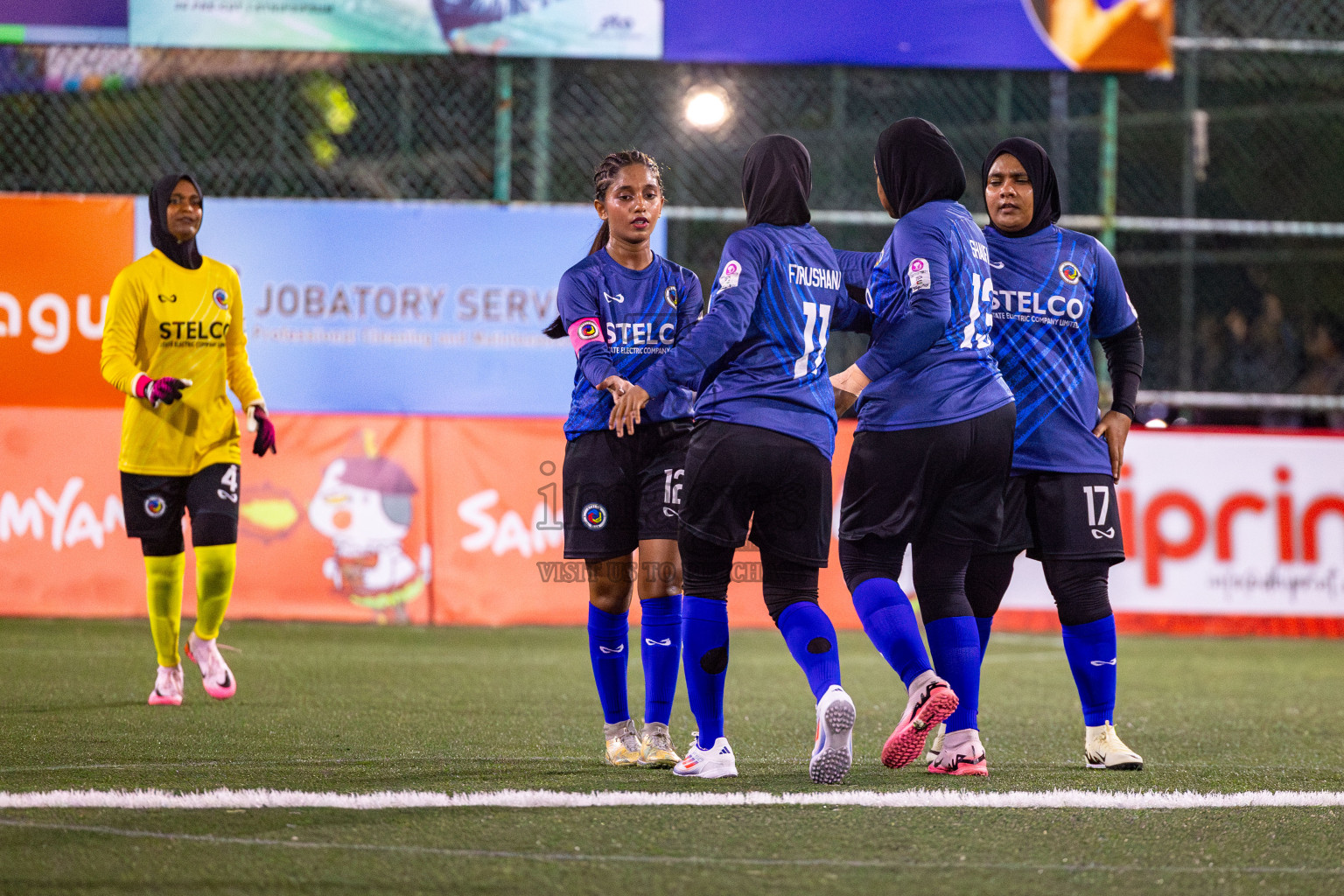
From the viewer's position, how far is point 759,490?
171 inches

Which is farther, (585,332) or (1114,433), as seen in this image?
(1114,433)

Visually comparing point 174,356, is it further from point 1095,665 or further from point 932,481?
point 1095,665

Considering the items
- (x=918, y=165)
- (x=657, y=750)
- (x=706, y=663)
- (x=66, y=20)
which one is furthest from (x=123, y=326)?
(x=66, y=20)

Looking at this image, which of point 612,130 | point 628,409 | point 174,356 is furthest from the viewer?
point 612,130

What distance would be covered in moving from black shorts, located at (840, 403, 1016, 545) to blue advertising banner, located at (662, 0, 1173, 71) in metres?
7.39

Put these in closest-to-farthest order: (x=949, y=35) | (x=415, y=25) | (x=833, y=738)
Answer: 1. (x=833, y=738)
2. (x=415, y=25)
3. (x=949, y=35)

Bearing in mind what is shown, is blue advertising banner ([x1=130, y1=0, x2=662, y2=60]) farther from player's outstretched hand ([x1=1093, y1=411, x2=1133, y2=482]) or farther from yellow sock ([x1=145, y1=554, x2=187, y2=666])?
player's outstretched hand ([x1=1093, y1=411, x2=1133, y2=482])

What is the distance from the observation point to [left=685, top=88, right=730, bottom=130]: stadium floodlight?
474 inches

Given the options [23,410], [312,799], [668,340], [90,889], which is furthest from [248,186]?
[90,889]

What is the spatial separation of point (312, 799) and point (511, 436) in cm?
659

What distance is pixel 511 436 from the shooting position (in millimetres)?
10398

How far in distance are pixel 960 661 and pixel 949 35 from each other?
7.94 meters

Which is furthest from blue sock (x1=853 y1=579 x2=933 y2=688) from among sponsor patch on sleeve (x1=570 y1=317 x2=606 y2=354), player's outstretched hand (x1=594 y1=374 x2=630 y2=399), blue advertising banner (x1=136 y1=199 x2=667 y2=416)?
blue advertising banner (x1=136 y1=199 x2=667 y2=416)

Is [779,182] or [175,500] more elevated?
[779,182]
